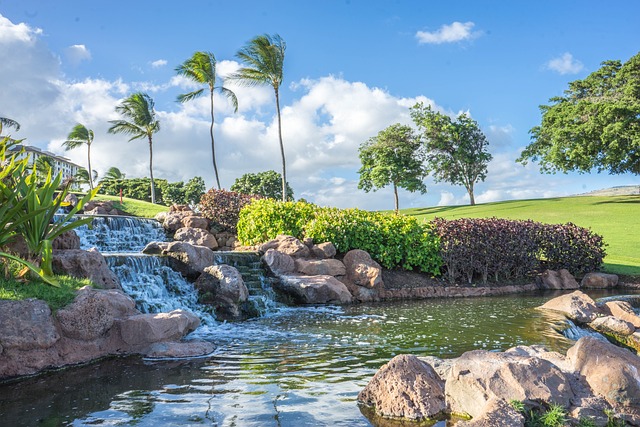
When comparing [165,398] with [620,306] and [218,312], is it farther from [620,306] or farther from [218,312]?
[620,306]

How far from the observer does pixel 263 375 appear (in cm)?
597

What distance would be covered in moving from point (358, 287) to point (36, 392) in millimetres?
9803

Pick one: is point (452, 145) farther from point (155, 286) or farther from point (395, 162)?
point (155, 286)

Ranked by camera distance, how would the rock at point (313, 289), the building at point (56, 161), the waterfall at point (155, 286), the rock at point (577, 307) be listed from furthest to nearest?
the building at point (56, 161), the rock at point (313, 289), the rock at point (577, 307), the waterfall at point (155, 286)

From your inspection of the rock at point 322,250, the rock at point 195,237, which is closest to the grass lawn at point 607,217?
the rock at point 322,250

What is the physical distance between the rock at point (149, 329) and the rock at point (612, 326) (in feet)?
26.4

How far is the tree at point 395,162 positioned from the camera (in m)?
46.8

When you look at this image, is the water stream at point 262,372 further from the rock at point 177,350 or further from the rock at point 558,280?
the rock at point 558,280

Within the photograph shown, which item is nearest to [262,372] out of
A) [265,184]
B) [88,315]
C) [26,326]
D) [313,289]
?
[88,315]

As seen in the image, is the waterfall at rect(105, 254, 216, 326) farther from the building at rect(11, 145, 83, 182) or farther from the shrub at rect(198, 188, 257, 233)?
the building at rect(11, 145, 83, 182)

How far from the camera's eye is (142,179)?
6600 cm

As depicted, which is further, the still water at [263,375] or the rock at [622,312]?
the rock at [622,312]

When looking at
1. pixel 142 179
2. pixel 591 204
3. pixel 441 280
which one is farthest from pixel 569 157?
pixel 142 179

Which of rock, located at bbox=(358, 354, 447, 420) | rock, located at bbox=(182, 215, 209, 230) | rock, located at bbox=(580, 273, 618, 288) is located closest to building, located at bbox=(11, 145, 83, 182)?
rock, located at bbox=(182, 215, 209, 230)
